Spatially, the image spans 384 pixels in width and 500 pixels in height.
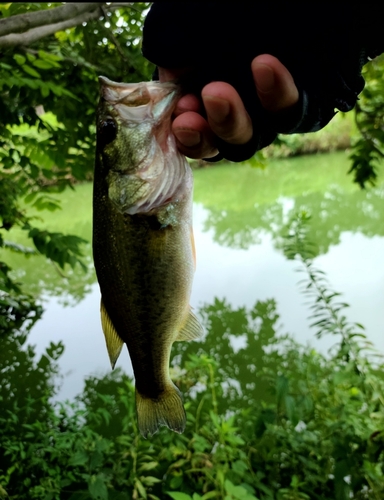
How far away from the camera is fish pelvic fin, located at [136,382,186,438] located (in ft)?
4.79

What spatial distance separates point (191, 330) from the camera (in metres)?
1.52

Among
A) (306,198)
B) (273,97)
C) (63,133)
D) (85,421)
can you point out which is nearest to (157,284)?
(273,97)

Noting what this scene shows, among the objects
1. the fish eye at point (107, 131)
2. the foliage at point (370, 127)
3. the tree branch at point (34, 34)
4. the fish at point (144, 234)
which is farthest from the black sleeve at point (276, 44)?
the foliage at point (370, 127)

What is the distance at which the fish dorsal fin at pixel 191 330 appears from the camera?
1.50m

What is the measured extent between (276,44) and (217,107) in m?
0.17

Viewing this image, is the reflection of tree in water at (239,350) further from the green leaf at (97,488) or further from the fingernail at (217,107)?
the fingernail at (217,107)

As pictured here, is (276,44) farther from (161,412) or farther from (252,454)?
(252,454)

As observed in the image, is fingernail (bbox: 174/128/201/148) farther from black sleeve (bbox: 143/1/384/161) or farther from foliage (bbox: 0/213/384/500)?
foliage (bbox: 0/213/384/500)

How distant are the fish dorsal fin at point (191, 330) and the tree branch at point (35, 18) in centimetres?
147

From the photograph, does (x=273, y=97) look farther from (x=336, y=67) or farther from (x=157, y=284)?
(x=157, y=284)

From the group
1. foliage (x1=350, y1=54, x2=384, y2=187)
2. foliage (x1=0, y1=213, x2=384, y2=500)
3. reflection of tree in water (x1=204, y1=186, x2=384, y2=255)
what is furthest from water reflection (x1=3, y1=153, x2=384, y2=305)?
foliage (x1=0, y1=213, x2=384, y2=500)

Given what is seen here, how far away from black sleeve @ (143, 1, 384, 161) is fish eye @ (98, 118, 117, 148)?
1.15ft

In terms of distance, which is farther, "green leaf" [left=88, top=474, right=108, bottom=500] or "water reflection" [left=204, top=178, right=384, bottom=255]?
"water reflection" [left=204, top=178, right=384, bottom=255]

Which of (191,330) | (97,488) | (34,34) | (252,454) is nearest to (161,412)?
(191,330)
